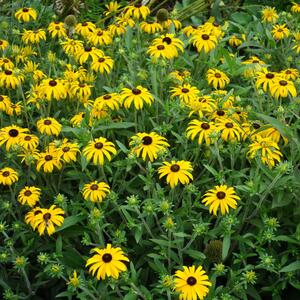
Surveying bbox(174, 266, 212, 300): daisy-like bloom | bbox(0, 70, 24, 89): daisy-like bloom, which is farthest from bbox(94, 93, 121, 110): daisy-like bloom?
bbox(174, 266, 212, 300): daisy-like bloom

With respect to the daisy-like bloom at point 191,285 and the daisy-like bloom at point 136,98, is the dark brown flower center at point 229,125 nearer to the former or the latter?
the daisy-like bloom at point 136,98

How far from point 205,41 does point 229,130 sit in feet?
2.31

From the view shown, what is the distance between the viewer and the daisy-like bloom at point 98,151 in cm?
223

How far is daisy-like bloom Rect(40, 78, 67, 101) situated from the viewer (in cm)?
263

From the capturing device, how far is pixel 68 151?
7.72ft

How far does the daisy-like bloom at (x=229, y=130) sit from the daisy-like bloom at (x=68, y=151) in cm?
55

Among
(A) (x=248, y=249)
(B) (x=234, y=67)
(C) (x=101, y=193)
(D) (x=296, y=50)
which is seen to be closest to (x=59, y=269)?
(C) (x=101, y=193)

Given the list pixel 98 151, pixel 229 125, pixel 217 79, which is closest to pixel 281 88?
pixel 229 125

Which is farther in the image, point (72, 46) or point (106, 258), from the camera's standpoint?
point (72, 46)

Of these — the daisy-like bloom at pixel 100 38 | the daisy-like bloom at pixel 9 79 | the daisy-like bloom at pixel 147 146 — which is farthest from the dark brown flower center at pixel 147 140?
the daisy-like bloom at pixel 100 38

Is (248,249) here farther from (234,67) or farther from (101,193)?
(234,67)

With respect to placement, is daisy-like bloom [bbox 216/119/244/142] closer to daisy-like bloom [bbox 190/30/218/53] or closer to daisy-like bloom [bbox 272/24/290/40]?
daisy-like bloom [bbox 190/30/218/53]

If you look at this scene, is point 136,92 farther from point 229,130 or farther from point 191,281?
point 191,281

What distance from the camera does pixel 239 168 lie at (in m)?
2.59
